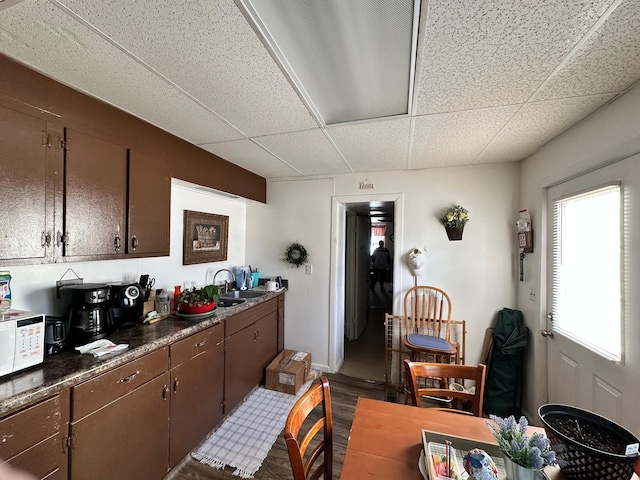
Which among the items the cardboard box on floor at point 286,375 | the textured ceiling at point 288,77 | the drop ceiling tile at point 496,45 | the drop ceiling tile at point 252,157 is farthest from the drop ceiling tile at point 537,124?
the cardboard box on floor at point 286,375

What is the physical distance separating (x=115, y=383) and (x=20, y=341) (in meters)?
0.44

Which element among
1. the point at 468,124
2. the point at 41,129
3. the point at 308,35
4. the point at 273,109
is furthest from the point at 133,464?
the point at 468,124

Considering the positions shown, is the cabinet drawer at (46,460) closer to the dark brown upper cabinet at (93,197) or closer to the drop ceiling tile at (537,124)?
the dark brown upper cabinet at (93,197)

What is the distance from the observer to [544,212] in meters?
2.08

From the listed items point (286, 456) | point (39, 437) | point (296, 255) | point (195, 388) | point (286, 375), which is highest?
point (296, 255)

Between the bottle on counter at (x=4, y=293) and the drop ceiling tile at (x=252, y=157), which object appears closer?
the bottle on counter at (x=4, y=293)

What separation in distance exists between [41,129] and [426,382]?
3635 mm

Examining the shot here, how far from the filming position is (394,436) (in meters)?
1.03

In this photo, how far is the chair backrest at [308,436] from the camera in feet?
2.84

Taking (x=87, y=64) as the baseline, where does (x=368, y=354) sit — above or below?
below

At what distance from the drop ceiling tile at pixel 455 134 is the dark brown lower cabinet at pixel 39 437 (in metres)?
2.43

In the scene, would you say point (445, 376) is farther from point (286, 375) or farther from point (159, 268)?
point (159, 268)

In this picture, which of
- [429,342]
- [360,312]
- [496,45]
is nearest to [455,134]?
[496,45]

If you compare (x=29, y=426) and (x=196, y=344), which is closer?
(x=29, y=426)
